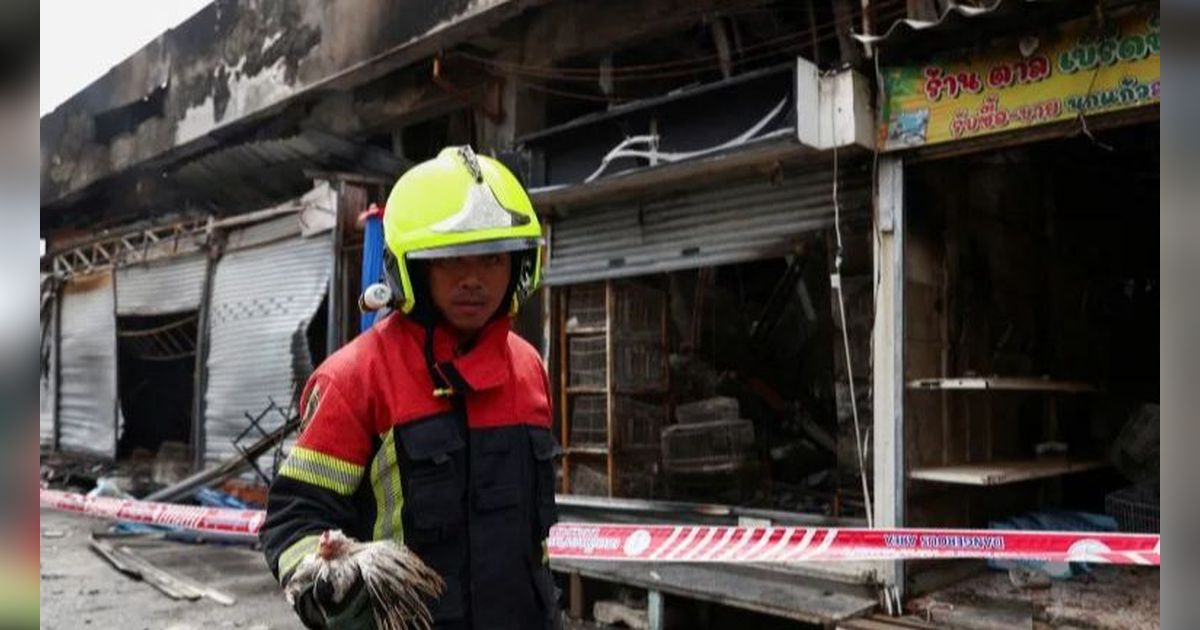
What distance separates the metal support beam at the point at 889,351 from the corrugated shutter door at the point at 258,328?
6.69 meters

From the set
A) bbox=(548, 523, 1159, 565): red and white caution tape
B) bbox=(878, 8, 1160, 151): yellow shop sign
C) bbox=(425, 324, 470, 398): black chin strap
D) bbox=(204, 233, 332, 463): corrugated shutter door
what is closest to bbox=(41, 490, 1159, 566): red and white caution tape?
bbox=(548, 523, 1159, 565): red and white caution tape

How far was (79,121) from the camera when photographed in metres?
15.9

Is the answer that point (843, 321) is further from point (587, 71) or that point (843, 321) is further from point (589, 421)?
point (587, 71)

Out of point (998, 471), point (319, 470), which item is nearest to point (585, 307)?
point (998, 471)

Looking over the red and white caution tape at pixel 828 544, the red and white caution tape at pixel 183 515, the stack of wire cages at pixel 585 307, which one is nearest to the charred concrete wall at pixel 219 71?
the stack of wire cages at pixel 585 307

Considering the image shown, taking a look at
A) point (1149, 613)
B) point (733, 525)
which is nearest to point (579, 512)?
→ point (733, 525)

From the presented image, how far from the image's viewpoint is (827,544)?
5.45 m

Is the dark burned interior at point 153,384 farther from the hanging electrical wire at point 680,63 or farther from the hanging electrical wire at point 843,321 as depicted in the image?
the hanging electrical wire at point 843,321

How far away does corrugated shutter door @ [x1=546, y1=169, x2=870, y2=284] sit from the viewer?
6309 mm

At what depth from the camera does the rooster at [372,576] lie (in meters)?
1.76

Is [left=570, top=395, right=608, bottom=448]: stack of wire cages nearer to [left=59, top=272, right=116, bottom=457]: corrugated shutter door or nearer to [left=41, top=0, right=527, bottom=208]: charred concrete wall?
[left=41, top=0, right=527, bottom=208]: charred concrete wall

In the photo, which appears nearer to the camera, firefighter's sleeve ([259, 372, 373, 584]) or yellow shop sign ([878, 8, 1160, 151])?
firefighter's sleeve ([259, 372, 373, 584])

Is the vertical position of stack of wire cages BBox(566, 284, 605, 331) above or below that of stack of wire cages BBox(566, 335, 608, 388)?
above

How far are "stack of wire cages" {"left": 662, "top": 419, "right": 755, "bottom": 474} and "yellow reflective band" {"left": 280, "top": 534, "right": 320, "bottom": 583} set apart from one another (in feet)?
19.2
